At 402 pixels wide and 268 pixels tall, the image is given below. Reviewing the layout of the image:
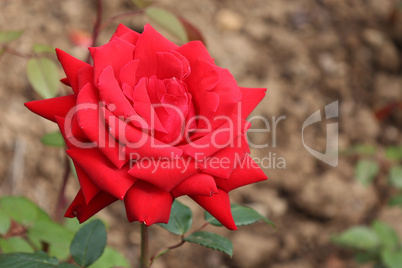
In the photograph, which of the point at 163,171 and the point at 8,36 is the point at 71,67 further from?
the point at 8,36

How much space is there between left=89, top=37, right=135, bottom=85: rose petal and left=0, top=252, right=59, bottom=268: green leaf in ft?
1.07

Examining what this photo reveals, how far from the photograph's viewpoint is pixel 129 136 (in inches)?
22.0

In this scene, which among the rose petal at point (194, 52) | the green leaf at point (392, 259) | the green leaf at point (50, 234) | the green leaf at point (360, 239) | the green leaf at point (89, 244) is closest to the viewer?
the rose petal at point (194, 52)

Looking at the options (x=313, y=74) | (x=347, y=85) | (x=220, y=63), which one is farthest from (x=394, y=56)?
(x=220, y=63)

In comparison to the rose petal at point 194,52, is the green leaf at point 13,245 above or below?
below

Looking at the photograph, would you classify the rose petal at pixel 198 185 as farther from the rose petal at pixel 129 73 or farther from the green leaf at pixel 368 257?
the green leaf at pixel 368 257

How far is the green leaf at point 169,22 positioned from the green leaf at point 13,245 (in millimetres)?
536

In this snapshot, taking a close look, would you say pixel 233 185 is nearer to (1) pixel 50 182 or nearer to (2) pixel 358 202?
(1) pixel 50 182

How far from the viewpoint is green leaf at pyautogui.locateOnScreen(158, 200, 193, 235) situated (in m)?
0.78

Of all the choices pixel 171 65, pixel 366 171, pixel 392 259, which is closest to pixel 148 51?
pixel 171 65

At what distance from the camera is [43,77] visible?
1013 mm

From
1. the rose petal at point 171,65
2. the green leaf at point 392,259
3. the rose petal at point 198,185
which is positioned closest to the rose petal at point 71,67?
the rose petal at point 171,65

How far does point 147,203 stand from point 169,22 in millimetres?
539

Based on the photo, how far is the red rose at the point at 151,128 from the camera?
559 mm
